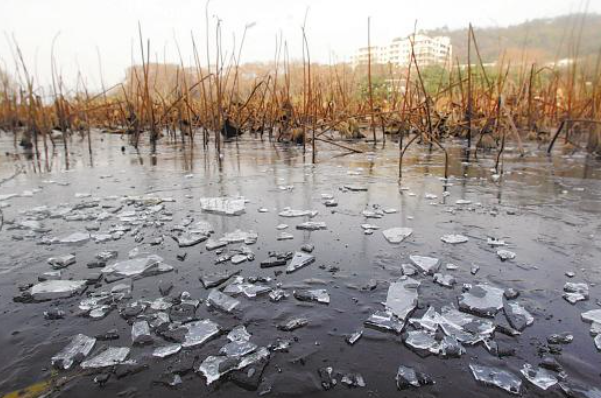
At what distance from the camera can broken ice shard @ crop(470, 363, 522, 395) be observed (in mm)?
800

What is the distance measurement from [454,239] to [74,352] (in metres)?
1.47

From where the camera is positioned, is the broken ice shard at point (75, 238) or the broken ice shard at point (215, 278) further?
the broken ice shard at point (75, 238)

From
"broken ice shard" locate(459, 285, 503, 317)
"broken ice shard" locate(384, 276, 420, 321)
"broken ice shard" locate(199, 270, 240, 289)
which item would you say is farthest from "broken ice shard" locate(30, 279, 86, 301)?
"broken ice shard" locate(459, 285, 503, 317)

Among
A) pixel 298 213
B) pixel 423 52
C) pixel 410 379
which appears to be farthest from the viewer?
pixel 423 52

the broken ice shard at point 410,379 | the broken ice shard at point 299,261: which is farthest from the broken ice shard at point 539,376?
the broken ice shard at point 299,261

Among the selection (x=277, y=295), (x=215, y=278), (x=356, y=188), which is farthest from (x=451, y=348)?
(x=356, y=188)

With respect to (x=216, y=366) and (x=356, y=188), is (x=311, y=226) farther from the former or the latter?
(x=216, y=366)

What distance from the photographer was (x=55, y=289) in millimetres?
1187

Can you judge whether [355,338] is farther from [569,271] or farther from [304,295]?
[569,271]

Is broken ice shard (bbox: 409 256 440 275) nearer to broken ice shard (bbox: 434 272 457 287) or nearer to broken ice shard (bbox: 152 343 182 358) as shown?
broken ice shard (bbox: 434 272 457 287)

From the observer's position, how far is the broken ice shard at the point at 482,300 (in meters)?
1.08

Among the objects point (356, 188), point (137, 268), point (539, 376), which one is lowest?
point (539, 376)

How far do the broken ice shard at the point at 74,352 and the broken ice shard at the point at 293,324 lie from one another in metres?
0.49

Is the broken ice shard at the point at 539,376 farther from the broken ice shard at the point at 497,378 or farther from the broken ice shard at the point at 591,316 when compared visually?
the broken ice shard at the point at 591,316
